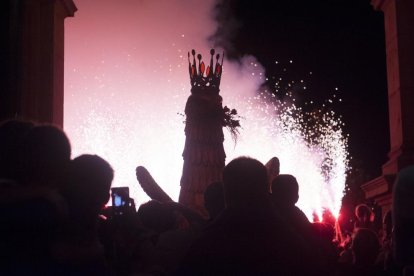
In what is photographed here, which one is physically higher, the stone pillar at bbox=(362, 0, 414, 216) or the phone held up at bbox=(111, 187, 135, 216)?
the stone pillar at bbox=(362, 0, 414, 216)

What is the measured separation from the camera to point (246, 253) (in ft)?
11.9

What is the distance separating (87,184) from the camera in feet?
11.5

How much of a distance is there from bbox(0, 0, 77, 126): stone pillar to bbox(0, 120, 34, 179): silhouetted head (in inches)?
221

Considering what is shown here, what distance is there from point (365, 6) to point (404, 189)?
2766 cm

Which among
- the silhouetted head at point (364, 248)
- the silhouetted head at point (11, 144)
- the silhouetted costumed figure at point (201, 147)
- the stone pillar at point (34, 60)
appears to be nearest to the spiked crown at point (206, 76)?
the silhouetted costumed figure at point (201, 147)

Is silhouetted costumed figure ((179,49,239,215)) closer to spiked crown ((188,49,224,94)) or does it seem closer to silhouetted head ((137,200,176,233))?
spiked crown ((188,49,224,94))

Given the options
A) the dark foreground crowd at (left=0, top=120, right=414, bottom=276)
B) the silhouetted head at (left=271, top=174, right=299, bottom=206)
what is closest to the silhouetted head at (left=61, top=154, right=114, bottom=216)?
the dark foreground crowd at (left=0, top=120, right=414, bottom=276)

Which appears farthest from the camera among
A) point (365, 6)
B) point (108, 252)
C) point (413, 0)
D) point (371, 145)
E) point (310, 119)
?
point (371, 145)

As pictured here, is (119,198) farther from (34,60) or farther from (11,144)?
(34,60)

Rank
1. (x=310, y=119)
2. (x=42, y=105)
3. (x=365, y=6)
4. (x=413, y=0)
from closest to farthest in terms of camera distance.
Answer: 1. (x=42, y=105)
2. (x=413, y=0)
3. (x=365, y=6)
4. (x=310, y=119)

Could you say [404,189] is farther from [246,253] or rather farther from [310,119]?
[310,119]

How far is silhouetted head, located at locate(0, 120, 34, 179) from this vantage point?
3.32 meters

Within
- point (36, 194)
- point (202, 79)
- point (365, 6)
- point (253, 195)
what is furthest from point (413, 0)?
point (365, 6)

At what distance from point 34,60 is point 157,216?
6541mm
